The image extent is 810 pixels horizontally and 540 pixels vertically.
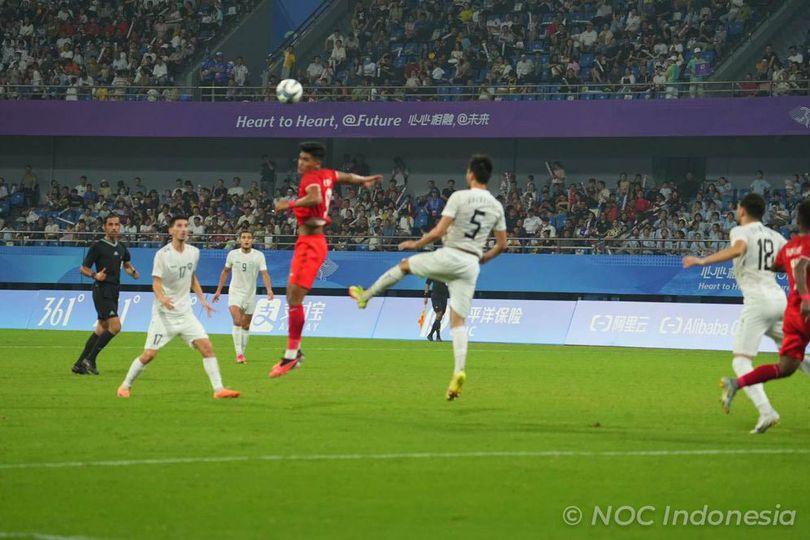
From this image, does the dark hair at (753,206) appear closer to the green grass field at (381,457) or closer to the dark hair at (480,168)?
the green grass field at (381,457)

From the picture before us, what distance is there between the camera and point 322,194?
46.6 feet

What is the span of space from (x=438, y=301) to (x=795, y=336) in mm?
20081

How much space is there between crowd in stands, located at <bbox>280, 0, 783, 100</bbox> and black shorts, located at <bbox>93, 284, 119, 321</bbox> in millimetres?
22981

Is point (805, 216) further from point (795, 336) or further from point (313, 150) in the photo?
point (313, 150)

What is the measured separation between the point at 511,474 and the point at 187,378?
9994 millimetres

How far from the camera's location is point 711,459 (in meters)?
10.1

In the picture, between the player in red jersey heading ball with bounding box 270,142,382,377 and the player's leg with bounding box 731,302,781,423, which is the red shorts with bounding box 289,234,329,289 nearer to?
the player in red jersey heading ball with bounding box 270,142,382,377

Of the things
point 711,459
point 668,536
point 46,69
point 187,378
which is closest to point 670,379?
point 187,378

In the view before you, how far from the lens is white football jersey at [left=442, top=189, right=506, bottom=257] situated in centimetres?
1324

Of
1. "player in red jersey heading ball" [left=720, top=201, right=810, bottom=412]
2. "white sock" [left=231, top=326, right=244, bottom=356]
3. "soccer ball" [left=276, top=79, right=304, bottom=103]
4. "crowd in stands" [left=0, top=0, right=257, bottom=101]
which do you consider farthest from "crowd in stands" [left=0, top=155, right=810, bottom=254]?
"player in red jersey heading ball" [left=720, top=201, right=810, bottom=412]

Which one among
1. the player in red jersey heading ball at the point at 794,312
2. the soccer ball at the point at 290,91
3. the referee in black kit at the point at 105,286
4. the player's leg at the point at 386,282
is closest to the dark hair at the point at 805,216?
the player in red jersey heading ball at the point at 794,312

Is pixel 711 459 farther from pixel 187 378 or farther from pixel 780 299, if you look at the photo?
pixel 187 378

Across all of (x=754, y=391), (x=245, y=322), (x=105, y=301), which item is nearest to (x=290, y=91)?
(x=245, y=322)

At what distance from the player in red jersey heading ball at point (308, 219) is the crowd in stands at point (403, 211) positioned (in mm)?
21510
